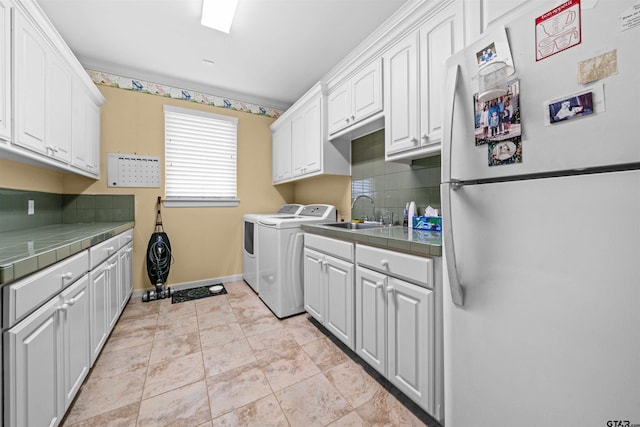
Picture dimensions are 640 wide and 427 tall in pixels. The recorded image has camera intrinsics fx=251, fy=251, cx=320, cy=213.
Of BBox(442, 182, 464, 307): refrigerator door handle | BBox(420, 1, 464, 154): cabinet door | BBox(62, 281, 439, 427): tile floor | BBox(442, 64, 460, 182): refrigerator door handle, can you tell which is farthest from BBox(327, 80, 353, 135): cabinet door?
BBox(62, 281, 439, 427): tile floor

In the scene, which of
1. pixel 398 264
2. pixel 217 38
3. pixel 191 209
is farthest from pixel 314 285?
pixel 217 38

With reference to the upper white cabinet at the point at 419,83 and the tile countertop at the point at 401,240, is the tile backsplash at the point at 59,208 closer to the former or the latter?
the tile countertop at the point at 401,240

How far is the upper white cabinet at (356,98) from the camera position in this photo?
1893 millimetres

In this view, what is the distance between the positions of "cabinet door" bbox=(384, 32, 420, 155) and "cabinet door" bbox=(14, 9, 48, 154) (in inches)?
86.4

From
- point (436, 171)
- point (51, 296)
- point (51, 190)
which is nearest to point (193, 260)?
point (51, 190)

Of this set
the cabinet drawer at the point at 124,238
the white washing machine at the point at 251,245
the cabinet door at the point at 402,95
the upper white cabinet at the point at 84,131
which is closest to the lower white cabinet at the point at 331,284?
the cabinet door at the point at 402,95

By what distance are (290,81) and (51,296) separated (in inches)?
114

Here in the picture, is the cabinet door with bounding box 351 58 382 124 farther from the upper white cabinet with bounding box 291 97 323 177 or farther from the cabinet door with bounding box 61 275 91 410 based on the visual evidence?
the cabinet door with bounding box 61 275 91 410

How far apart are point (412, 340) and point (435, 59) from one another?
5.13ft

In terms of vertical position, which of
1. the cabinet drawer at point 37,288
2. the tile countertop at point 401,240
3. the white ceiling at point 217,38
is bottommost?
the cabinet drawer at point 37,288

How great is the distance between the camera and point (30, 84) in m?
1.51

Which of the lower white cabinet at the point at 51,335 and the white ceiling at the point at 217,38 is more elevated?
the white ceiling at the point at 217,38

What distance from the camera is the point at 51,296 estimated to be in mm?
1078

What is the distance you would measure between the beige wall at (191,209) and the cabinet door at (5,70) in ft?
3.48
